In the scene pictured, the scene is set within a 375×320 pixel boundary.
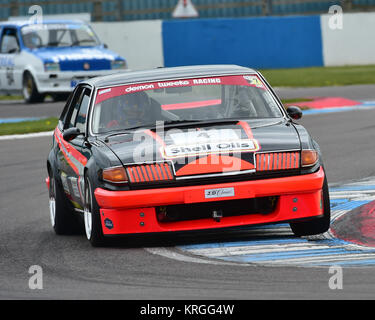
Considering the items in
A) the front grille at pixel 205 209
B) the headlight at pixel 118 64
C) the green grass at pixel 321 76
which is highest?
the front grille at pixel 205 209

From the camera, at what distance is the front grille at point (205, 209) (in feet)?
25.1

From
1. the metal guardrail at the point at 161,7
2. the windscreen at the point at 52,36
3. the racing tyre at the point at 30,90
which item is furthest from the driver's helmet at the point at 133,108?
the metal guardrail at the point at 161,7

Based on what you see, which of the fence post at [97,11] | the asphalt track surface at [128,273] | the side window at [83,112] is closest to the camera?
the asphalt track surface at [128,273]

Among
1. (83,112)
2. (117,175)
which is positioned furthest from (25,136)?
(117,175)

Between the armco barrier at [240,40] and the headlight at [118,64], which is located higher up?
the headlight at [118,64]

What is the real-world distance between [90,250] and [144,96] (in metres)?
1.40

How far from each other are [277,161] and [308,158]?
0.79 feet

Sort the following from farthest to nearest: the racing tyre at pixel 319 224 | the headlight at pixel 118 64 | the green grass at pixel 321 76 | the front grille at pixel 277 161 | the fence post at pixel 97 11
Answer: the fence post at pixel 97 11 → the green grass at pixel 321 76 → the headlight at pixel 118 64 → the racing tyre at pixel 319 224 → the front grille at pixel 277 161

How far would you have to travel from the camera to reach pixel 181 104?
8.81 m

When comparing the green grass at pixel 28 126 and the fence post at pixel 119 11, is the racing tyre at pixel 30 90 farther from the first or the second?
the fence post at pixel 119 11

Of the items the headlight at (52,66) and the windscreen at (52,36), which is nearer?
the headlight at (52,66)

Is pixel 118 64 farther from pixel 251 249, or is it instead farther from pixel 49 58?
pixel 251 249

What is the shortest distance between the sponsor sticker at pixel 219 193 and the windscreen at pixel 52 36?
653 inches
